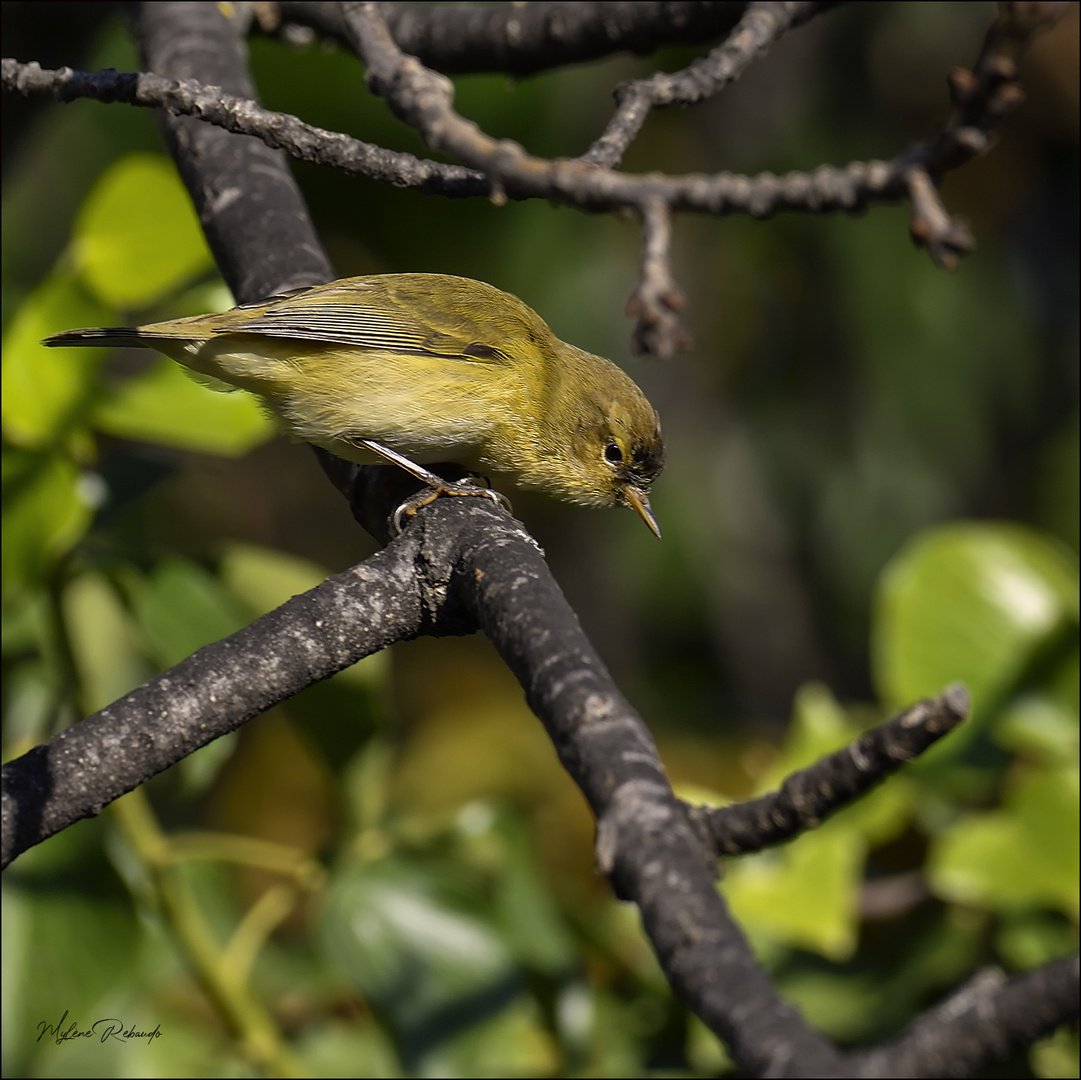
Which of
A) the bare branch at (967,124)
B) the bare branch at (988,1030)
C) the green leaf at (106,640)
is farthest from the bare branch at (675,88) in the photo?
the green leaf at (106,640)

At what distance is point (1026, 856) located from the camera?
8.32 feet

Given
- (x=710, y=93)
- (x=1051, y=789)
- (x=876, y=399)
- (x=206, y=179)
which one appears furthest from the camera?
(x=876, y=399)

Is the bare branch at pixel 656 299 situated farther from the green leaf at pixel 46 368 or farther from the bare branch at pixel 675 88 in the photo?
the green leaf at pixel 46 368

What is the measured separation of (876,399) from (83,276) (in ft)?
12.9

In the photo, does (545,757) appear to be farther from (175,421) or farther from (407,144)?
(175,421)

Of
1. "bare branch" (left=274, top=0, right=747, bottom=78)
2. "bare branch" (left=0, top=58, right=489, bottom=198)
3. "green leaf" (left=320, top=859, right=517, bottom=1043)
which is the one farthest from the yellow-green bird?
"green leaf" (left=320, top=859, right=517, bottom=1043)

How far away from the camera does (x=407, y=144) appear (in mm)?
4906

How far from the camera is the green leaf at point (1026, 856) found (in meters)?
2.49

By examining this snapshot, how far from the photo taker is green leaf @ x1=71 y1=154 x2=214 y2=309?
293 cm

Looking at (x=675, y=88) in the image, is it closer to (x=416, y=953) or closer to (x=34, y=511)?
(x=34, y=511)

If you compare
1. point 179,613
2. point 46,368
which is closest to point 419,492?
point 179,613

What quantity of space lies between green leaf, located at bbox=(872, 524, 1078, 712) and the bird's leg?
3.25 ft

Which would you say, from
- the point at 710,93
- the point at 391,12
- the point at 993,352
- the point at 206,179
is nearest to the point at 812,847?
the point at 710,93

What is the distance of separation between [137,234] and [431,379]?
2.48 ft
